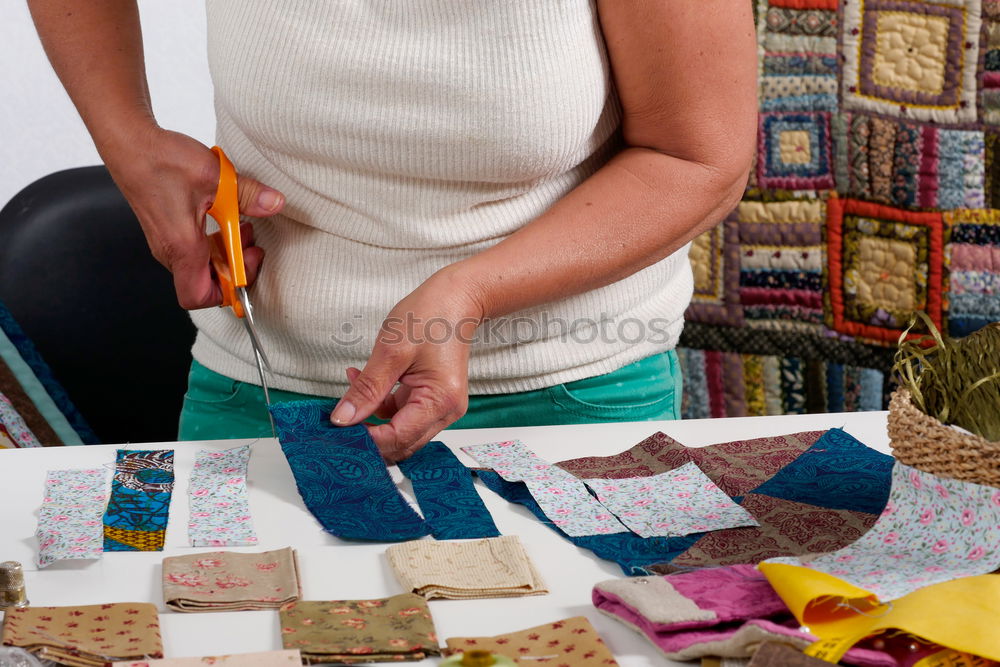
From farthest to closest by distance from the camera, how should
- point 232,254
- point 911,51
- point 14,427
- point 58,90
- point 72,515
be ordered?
point 58,90
point 911,51
point 14,427
point 232,254
point 72,515

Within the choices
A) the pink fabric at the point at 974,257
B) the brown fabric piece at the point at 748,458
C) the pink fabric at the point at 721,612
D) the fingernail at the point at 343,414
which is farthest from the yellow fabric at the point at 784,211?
the pink fabric at the point at 721,612

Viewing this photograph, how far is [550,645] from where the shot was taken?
0.60m

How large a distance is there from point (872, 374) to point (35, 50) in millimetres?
1771

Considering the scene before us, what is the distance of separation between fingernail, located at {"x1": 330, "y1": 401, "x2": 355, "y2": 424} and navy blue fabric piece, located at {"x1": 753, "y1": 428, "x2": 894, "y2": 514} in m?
0.33

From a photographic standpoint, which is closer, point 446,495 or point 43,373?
point 446,495

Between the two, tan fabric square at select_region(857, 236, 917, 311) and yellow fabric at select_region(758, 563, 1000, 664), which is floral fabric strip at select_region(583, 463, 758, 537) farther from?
tan fabric square at select_region(857, 236, 917, 311)

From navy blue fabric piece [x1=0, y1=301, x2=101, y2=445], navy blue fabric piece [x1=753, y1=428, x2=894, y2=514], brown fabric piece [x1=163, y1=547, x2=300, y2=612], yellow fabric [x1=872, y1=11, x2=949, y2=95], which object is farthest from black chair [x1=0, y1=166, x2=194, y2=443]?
yellow fabric [x1=872, y1=11, x2=949, y2=95]

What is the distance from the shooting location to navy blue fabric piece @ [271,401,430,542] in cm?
76

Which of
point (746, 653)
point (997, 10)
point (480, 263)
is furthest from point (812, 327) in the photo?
point (746, 653)

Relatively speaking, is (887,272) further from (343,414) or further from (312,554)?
(312,554)

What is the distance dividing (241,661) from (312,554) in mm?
175

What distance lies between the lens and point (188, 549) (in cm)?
74

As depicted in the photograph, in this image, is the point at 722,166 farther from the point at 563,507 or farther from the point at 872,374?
the point at 872,374

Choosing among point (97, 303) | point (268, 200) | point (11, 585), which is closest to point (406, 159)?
point (268, 200)
